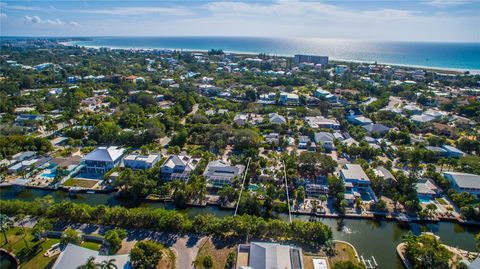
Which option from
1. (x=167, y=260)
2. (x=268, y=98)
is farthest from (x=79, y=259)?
(x=268, y=98)

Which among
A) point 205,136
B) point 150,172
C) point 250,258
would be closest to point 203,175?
point 150,172

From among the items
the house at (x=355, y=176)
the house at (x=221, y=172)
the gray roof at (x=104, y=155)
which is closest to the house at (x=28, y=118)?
the gray roof at (x=104, y=155)

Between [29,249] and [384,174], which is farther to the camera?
[384,174]

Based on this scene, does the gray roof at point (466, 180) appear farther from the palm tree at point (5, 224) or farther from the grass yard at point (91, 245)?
the palm tree at point (5, 224)

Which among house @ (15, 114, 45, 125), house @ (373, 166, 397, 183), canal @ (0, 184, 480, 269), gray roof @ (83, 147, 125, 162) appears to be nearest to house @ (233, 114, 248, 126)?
gray roof @ (83, 147, 125, 162)

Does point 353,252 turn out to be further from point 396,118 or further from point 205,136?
point 396,118

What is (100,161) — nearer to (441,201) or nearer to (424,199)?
(424,199)
